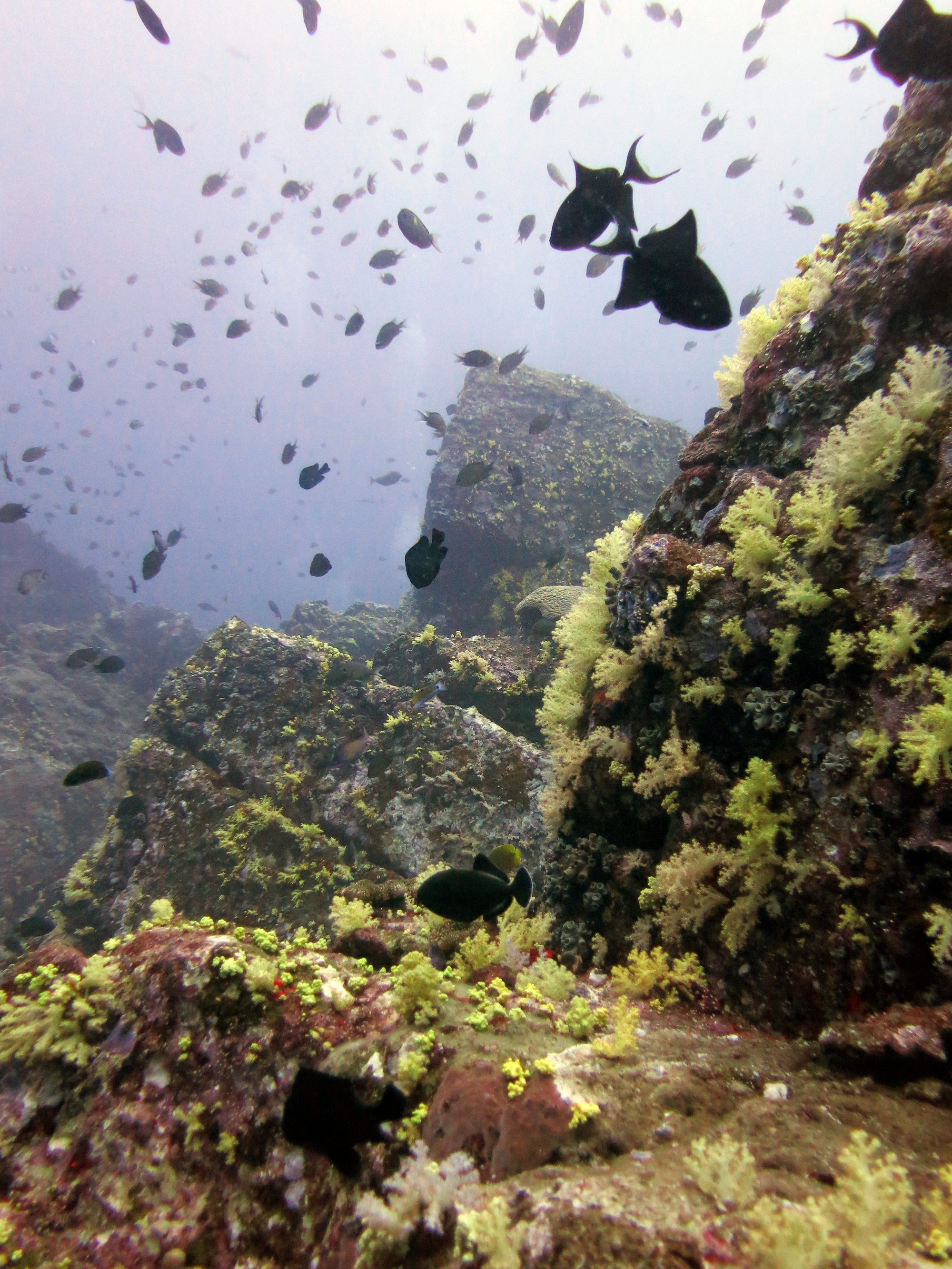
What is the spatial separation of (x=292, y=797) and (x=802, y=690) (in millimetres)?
7120

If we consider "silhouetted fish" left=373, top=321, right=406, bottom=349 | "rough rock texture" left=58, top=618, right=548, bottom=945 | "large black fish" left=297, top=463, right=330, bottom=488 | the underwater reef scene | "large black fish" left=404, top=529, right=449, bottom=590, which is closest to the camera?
the underwater reef scene

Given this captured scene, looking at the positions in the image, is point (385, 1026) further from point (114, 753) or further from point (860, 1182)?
point (114, 753)

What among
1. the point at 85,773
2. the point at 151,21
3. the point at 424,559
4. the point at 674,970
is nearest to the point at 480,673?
the point at 424,559

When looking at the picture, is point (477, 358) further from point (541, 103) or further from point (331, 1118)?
point (331, 1118)

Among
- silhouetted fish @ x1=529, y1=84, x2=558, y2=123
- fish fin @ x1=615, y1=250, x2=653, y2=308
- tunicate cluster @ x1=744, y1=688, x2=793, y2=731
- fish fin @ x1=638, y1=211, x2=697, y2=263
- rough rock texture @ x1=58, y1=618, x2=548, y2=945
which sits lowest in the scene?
rough rock texture @ x1=58, y1=618, x2=548, y2=945

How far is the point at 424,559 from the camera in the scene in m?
3.98

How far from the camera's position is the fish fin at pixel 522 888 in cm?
275

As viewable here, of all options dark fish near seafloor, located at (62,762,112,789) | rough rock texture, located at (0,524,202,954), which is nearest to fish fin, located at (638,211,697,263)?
dark fish near seafloor, located at (62,762,112,789)

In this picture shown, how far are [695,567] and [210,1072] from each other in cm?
409

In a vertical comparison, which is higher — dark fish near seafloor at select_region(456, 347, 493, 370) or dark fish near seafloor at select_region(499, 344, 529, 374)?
dark fish near seafloor at select_region(499, 344, 529, 374)

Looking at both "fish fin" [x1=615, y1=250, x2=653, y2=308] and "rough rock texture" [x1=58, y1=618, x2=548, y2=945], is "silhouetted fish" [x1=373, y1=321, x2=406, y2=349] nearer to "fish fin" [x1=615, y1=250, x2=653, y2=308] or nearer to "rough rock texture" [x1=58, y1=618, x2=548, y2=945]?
"rough rock texture" [x1=58, y1=618, x2=548, y2=945]

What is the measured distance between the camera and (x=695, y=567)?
3.74m

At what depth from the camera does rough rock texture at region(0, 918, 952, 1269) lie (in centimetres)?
160

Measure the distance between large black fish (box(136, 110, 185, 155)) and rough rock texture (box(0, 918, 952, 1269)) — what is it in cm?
1225
